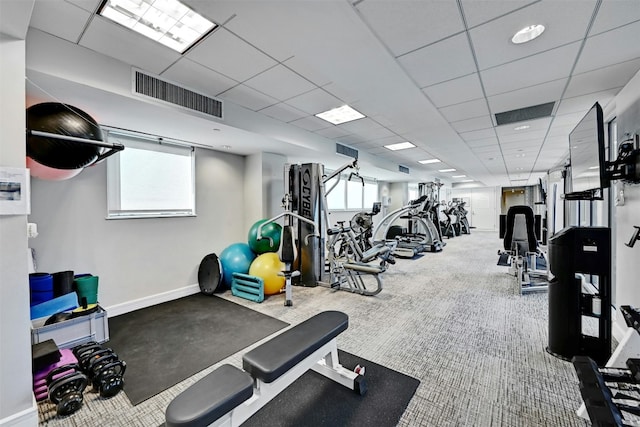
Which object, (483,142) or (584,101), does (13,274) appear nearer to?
(584,101)

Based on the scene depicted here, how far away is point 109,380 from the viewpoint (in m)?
1.91

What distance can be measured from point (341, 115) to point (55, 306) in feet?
12.4

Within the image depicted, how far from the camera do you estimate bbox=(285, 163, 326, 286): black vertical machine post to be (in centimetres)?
439

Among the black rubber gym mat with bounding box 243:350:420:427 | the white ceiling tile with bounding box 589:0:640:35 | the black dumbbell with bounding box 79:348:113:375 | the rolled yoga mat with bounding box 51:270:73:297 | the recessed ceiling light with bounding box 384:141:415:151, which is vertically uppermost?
the recessed ceiling light with bounding box 384:141:415:151

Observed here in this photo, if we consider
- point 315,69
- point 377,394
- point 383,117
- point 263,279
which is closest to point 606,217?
point 383,117

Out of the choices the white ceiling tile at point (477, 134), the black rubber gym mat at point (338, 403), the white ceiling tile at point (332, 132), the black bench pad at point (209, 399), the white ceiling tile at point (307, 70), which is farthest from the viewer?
the white ceiling tile at point (477, 134)

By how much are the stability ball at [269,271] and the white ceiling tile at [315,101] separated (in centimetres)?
219

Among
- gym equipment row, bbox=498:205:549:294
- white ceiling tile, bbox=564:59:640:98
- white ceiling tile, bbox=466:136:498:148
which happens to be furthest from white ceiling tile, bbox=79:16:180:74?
white ceiling tile, bbox=466:136:498:148

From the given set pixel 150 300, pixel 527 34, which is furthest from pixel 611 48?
pixel 150 300

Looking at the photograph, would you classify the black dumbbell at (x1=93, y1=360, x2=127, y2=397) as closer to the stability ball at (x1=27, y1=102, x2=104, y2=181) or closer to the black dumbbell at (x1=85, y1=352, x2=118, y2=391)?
the black dumbbell at (x1=85, y1=352, x2=118, y2=391)

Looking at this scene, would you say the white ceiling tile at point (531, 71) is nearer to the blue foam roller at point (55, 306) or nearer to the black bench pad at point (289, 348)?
the black bench pad at point (289, 348)

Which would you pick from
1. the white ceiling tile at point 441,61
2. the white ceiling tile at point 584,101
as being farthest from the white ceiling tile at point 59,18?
the white ceiling tile at point 584,101

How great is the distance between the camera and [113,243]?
3.37 metres

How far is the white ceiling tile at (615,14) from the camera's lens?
167 centimetres
